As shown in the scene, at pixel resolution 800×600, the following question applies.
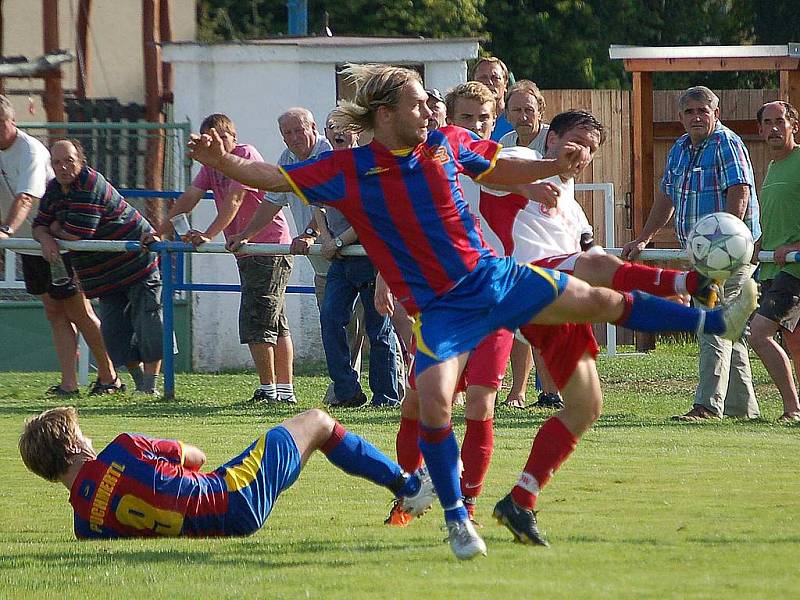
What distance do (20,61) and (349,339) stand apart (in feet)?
26.4

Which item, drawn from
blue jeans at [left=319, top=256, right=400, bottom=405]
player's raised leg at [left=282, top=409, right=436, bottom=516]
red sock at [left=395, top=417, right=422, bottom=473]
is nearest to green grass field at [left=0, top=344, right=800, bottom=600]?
player's raised leg at [left=282, top=409, right=436, bottom=516]

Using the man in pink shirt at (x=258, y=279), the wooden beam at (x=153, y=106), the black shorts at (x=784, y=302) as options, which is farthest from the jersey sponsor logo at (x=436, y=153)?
the wooden beam at (x=153, y=106)

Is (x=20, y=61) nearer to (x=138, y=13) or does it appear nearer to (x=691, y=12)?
(x=138, y=13)

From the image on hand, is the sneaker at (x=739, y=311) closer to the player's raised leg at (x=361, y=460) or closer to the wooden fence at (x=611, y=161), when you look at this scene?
the player's raised leg at (x=361, y=460)

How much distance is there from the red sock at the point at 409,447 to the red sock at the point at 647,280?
110cm

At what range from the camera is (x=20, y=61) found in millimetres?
17672

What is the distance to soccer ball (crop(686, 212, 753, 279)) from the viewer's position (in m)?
5.93

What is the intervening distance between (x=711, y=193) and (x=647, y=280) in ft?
13.2

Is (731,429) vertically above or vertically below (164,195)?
below

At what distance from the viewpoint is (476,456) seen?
240 inches

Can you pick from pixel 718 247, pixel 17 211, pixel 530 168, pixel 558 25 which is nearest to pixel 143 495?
pixel 530 168

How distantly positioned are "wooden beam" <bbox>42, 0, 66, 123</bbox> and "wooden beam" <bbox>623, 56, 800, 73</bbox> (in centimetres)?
669

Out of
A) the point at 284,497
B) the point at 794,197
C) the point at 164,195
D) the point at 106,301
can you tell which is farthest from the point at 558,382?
the point at 164,195

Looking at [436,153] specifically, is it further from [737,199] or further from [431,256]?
→ [737,199]
